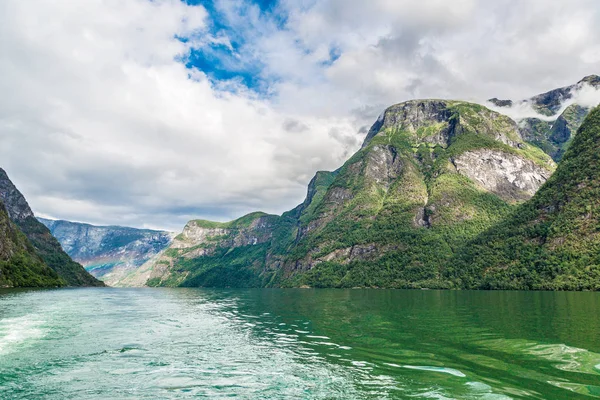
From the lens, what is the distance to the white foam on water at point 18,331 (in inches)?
1242

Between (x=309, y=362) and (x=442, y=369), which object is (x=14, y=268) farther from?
(x=442, y=369)

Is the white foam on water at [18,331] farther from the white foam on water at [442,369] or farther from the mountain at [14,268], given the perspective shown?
the mountain at [14,268]

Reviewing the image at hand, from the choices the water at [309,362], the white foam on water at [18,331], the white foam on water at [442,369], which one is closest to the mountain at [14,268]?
the white foam on water at [18,331]

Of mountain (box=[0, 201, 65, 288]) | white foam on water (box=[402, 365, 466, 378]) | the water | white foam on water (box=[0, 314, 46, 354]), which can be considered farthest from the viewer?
mountain (box=[0, 201, 65, 288])

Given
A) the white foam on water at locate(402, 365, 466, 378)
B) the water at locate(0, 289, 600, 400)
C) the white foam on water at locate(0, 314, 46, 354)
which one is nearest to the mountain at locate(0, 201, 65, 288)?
the white foam on water at locate(0, 314, 46, 354)

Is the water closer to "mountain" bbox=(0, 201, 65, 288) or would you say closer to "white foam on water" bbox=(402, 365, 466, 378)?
"white foam on water" bbox=(402, 365, 466, 378)

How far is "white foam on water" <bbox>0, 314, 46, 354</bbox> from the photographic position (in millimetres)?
31534

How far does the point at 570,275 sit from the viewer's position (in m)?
165

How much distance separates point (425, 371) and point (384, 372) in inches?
93.7

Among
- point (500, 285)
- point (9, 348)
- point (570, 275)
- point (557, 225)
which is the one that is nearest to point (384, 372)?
point (9, 348)

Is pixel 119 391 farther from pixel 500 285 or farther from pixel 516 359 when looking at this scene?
pixel 500 285

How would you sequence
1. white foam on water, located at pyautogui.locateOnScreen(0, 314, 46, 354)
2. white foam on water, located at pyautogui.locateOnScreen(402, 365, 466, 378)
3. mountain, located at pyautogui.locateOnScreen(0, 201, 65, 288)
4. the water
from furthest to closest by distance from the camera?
mountain, located at pyautogui.locateOnScreen(0, 201, 65, 288) → white foam on water, located at pyautogui.locateOnScreen(0, 314, 46, 354) → white foam on water, located at pyautogui.locateOnScreen(402, 365, 466, 378) → the water

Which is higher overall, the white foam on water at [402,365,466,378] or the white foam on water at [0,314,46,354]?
the white foam on water at [402,365,466,378]

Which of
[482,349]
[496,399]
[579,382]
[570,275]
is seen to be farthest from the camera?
[570,275]
